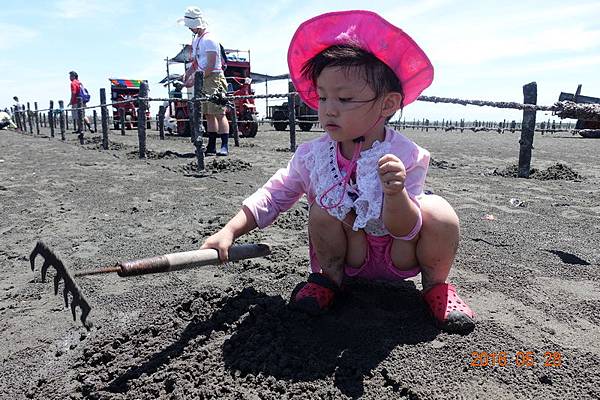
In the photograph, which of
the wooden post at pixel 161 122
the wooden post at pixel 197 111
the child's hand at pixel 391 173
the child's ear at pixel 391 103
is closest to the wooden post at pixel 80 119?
the wooden post at pixel 161 122

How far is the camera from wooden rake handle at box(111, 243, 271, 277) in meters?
1.28

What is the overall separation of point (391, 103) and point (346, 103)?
0.18 meters

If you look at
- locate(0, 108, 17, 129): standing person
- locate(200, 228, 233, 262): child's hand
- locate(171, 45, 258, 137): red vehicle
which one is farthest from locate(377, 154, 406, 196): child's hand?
locate(0, 108, 17, 129): standing person

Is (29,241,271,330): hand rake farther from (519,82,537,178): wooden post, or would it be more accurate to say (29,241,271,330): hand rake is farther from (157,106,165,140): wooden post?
(157,106,165,140): wooden post

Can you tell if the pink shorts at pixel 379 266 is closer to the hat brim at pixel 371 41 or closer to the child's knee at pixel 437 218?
the child's knee at pixel 437 218

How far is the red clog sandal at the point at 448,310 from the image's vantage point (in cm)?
154

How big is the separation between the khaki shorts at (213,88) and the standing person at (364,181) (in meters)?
4.95

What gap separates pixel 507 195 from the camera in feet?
14.2

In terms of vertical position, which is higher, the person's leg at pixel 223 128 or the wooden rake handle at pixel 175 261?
the person's leg at pixel 223 128

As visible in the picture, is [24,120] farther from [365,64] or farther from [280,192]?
[365,64]

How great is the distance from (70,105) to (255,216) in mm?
14858

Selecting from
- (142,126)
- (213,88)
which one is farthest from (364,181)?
(142,126)
